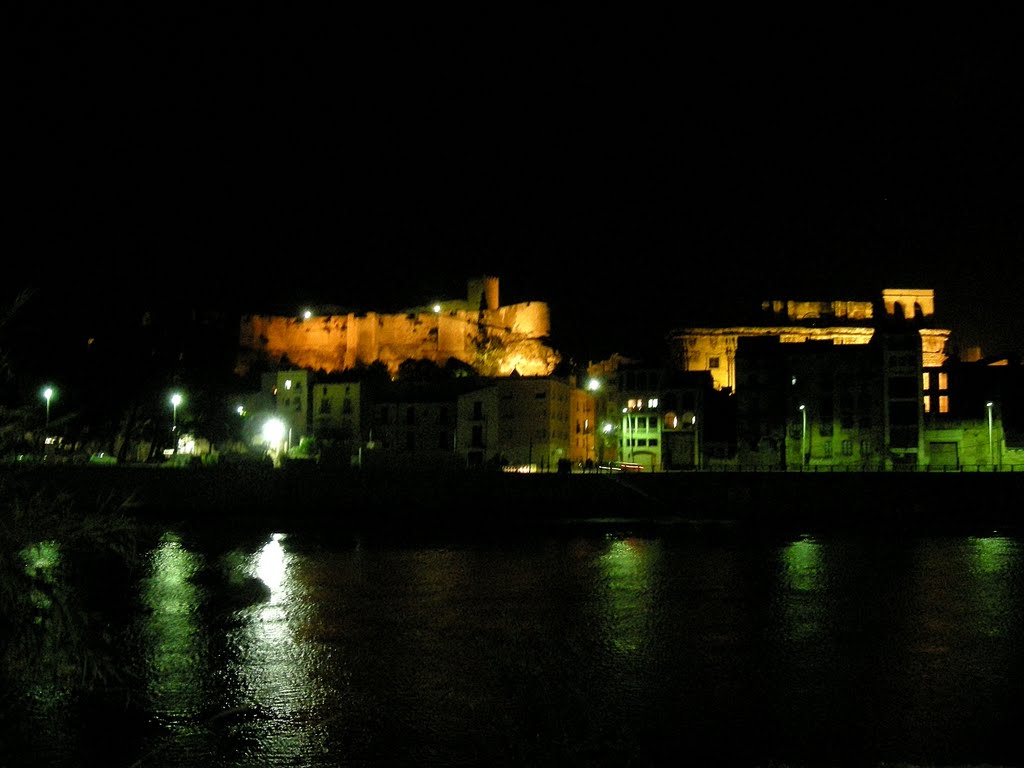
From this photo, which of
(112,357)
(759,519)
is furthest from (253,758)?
(112,357)

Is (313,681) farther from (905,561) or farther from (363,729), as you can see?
(905,561)

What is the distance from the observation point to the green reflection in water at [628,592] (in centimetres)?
1897

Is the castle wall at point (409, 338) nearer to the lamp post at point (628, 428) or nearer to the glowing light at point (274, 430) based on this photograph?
the lamp post at point (628, 428)

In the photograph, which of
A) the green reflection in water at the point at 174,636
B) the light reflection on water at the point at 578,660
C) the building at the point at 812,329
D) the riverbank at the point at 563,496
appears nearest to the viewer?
the light reflection on water at the point at 578,660

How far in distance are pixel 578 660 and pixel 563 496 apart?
24041mm

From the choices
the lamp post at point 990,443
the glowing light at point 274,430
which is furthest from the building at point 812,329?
the glowing light at point 274,430

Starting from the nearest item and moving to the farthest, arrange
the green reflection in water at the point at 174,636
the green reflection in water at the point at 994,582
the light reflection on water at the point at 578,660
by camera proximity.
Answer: the light reflection on water at the point at 578,660, the green reflection in water at the point at 174,636, the green reflection in water at the point at 994,582

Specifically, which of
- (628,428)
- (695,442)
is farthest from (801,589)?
(628,428)

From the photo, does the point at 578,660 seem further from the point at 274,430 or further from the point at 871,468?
the point at 274,430

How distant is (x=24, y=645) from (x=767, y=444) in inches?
1895

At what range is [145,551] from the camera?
32094 mm

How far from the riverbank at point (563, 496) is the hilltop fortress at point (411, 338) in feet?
99.3

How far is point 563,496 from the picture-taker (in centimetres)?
4097

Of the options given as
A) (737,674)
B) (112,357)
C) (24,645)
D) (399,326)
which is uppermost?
(399,326)
